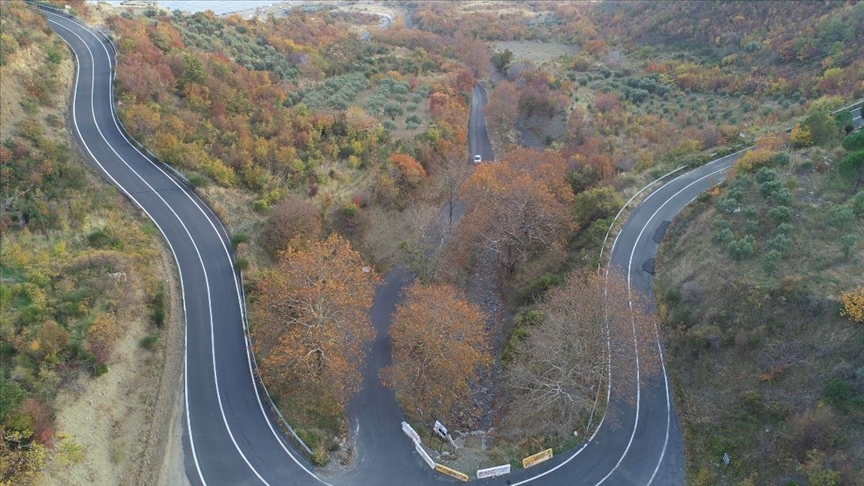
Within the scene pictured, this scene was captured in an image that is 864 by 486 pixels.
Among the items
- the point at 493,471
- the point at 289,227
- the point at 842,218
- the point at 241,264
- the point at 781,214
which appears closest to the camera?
the point at 493,471

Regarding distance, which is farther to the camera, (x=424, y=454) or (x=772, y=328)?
(x=772, y=328)

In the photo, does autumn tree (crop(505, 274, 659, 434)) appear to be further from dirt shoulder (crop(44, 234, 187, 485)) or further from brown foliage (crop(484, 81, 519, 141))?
brown foliage (crop(484, 81, 519, 141))

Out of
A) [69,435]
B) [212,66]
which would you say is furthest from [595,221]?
[212,66]

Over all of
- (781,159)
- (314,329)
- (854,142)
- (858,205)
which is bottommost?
(314,329)

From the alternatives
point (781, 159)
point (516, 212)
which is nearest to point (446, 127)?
point (516, 212)

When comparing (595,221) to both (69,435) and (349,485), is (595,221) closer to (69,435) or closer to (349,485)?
(349,485)

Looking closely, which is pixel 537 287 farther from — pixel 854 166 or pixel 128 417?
pixel 128 417

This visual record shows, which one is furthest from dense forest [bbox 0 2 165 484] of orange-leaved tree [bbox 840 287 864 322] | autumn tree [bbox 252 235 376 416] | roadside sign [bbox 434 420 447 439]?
orange-leaved tree [bbox 840 287 864 322]
